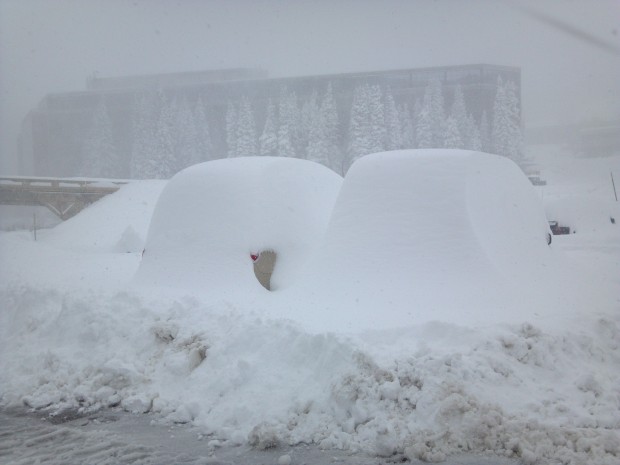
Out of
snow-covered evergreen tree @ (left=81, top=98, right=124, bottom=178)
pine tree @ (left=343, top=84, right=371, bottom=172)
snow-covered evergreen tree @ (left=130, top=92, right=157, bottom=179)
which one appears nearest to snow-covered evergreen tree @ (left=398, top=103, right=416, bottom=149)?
pine tree @ (left=343, top=84, right=371, bottom=172)

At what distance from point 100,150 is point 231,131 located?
1197 centimetres

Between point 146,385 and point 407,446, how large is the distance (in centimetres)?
315

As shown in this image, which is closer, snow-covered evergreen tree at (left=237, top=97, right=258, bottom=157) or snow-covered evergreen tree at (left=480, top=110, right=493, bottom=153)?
snow-covered evergreen tree at (left=480, top=110, right=493, bottom=153)

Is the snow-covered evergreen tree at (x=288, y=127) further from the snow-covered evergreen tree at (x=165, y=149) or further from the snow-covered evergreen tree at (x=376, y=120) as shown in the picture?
the snow-covered evergreen tree at (x=165, y=149)

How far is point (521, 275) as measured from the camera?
7.38m

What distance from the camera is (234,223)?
30.5 feet

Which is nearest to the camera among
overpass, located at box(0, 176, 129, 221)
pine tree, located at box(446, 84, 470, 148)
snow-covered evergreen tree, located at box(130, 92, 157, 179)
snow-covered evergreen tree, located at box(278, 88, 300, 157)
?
pine tree, located at box(446, 84, 470, 148)

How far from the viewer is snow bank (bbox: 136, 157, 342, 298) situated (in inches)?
355

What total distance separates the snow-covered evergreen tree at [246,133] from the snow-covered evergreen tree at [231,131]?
0.51 meters

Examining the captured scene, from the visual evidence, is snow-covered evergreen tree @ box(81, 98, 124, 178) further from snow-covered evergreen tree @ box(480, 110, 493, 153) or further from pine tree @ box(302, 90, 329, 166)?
snow-covered evergreen tree @ box(480, 110, 493, 153)

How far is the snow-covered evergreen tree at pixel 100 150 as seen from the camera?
4528 cm

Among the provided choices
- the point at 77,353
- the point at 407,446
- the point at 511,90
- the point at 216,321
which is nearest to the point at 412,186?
the point at 216,321

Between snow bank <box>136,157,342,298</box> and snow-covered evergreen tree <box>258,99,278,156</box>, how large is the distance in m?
27.1

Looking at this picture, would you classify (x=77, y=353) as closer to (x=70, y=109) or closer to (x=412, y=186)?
(x=412, y=186)
